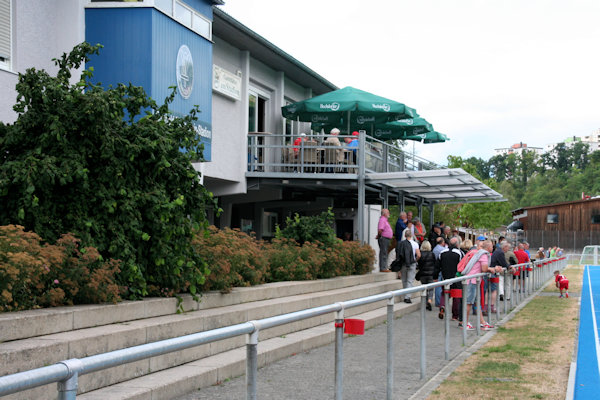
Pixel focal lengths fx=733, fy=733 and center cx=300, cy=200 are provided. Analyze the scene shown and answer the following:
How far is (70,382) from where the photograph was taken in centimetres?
292

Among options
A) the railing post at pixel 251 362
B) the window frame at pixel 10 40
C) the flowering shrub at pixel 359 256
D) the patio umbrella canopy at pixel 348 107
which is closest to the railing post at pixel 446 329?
the flowering shrub at pixel 359 256

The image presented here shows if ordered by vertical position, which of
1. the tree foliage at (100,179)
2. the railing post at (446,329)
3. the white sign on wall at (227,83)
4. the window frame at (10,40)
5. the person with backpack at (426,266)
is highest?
the white sign on wall at (227,83)

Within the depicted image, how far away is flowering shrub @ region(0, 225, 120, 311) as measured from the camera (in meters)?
7.01

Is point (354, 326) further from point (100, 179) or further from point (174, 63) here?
point (174, 63)

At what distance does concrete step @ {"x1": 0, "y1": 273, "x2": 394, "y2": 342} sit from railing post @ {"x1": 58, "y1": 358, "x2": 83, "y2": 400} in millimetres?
3766

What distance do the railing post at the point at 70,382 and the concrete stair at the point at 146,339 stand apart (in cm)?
15

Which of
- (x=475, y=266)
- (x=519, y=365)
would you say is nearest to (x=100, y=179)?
(x=519, y=365)

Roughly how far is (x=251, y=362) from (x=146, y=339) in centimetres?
362

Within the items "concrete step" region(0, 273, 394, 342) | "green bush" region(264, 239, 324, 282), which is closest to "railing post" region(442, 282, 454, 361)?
"concrete step" region(0, 273, 394, 342)

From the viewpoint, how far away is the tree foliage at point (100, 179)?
8570mm

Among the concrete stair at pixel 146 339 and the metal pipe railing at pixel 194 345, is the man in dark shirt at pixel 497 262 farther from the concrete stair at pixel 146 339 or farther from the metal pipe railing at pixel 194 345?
the concrete stair at pixel 146 339

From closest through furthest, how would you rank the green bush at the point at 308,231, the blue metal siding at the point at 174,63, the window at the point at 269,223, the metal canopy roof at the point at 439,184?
the blue metal siding at the point at 174,63 → the green bush at the point at 308,231 → the metal canopy roof at the point at 439,184 → the window at the point at 269,223

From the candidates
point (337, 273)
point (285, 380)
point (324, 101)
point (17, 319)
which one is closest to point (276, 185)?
point (324, 101)

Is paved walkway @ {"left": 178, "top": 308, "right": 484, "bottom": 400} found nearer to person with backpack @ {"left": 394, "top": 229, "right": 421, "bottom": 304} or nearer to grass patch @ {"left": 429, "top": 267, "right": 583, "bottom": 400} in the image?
grass patch @ {"left": 429, "top": 267, "right": 583, "bottom": 400}
